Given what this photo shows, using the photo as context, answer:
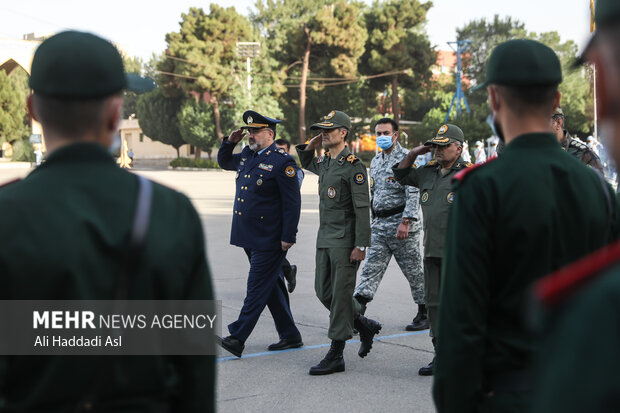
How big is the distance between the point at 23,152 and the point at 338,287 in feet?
220

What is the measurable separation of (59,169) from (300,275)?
28.0ft

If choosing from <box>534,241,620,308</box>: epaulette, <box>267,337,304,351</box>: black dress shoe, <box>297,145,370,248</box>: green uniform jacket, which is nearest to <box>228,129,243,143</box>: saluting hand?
<box>297,145,370,248</box>: green uniform jacket

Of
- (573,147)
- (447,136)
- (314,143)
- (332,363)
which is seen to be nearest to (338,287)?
(332,363)

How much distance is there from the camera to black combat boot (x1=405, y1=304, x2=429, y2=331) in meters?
7.19

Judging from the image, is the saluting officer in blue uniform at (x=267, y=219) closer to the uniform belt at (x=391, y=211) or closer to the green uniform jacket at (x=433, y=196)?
the green uniform jacket at (x=433, y=196)

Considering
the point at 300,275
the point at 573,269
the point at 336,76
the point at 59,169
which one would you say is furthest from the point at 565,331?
the point at 336,76

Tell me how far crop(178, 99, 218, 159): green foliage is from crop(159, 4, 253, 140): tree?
2.05ft

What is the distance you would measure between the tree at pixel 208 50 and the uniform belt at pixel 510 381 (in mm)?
54645

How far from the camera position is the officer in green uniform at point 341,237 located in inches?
233

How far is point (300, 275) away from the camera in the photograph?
33.7 ft

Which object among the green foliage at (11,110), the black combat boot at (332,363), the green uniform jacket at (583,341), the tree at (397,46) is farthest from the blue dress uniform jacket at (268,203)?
the green foliage at (11,110)

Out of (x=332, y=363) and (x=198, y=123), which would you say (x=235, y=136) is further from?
(x=198, y=123)

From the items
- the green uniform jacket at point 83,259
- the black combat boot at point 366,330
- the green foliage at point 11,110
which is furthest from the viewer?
the green foliage at point 11,110

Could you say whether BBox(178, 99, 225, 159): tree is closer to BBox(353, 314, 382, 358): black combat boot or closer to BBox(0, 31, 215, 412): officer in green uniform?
BBox(353, 314, 382, 358): black combat boot
